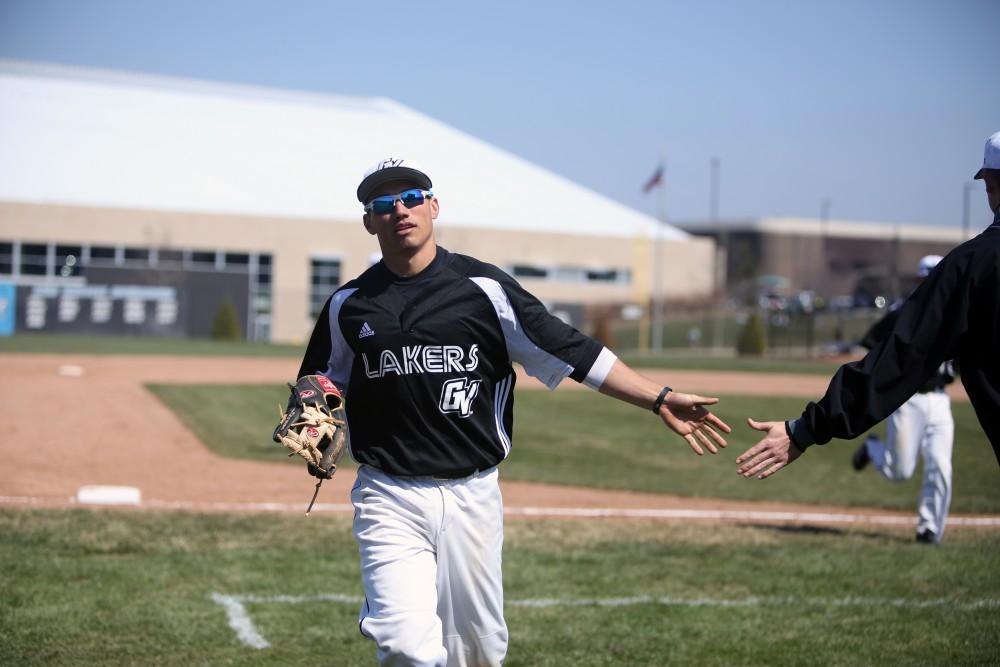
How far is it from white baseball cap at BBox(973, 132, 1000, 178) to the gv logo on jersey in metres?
2.19

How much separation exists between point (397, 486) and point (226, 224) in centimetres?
4999

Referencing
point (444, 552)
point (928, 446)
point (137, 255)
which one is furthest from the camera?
point (137, 255)

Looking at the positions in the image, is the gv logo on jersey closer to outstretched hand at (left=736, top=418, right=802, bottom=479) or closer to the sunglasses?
the sunglasses

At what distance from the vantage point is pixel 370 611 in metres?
4.85

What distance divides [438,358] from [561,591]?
4036 millimetres

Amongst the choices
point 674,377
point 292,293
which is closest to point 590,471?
point 674,377

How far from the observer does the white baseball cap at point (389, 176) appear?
5102 millimetres

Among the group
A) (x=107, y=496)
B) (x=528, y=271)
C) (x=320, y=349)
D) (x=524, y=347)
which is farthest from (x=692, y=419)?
(x=528, y=271)

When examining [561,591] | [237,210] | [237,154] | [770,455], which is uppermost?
[237,154]

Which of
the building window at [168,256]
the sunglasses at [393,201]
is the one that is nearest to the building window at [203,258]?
the building window at [168,256]

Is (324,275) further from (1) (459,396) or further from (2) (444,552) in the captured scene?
(2) (444,552)

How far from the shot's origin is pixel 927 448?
10.5 metres

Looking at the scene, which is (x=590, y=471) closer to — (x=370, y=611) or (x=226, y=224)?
(x=370, y=611)

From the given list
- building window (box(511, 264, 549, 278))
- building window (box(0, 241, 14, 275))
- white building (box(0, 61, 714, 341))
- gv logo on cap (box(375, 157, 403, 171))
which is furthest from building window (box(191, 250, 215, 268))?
gv logo on cap (box(375, 157, 403, 171))
